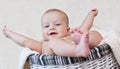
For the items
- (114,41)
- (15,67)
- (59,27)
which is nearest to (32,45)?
(59,27)

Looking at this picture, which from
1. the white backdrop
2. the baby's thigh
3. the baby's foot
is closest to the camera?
the baby's foot

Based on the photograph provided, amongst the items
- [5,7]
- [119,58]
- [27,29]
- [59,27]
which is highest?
[5,7]

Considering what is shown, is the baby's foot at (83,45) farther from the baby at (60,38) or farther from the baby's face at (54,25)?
the baby's face at (54,25)

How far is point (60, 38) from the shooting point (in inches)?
36.0

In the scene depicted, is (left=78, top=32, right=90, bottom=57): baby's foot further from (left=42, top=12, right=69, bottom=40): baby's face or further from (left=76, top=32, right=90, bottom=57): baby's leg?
(left=42, top=12, right=69, bottom=40): baby's face

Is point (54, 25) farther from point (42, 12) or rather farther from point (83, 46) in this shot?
point (42, 12)

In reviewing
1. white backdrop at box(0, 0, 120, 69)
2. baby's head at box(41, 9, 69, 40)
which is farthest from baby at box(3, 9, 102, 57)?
white backdrop at box(0, 0, 120, 69)

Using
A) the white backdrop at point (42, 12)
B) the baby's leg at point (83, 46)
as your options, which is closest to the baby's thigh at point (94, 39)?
the baby's leg at point (83, 46)

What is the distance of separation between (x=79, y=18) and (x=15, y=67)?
0.39 metres

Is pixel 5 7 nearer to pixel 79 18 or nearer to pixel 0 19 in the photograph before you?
pixel 0 19

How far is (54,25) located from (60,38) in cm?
9

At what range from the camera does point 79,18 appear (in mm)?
1503

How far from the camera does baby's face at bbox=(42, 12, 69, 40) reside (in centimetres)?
99

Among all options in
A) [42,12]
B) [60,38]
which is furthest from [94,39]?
[42,12]
